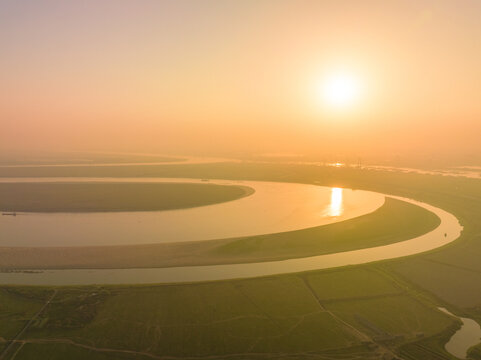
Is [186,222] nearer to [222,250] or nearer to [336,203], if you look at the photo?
[222,250]

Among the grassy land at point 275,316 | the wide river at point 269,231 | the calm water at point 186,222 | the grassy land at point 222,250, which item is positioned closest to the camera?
the grassy land at point 275,316

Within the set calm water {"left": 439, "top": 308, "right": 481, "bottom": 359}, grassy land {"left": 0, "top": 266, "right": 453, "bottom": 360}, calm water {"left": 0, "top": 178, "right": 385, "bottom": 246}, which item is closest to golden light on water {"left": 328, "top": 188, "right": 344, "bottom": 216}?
calm water {"left": 0, "top": 178, "right": 385, "bottom": 246}

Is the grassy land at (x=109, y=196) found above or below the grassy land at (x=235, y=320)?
above

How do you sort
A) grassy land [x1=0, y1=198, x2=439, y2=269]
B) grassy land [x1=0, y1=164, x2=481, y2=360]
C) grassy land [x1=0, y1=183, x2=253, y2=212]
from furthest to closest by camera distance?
1. grassy land [x1=0, y1=183, x2=253, y2=212]
2. grassy land [x1=0, y1=198, x2=439, y2=269]
3. grassy land [x1=0, y1=164, x2=481, y2=360]

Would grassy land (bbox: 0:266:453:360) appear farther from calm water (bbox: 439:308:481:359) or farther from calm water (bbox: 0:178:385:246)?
calm water (bbox: 0:178:385:246)

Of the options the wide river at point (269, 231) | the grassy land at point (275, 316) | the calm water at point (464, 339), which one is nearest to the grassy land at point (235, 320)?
the grassy land at point (275, 316)

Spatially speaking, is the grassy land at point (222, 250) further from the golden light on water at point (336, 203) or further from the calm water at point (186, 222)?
the golden light on water at point (336, 203)

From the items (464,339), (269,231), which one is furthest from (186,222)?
(464,339)
